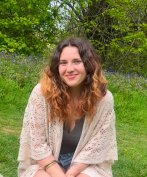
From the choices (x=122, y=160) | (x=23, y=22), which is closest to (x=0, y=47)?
(x=23, y=22)

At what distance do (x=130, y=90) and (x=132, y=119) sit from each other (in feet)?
6.79

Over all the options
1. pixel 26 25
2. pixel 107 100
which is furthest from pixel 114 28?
pixel 107 100

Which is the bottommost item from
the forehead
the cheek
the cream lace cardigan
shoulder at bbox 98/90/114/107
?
the cream lace cardigan

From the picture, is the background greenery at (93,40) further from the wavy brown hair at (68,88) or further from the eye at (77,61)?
the eye at (77,61)

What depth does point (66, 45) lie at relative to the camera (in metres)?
3.65

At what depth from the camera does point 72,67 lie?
11.9 ft

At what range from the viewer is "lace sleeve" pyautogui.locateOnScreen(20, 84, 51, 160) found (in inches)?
144

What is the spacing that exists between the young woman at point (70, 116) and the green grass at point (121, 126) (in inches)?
55.4

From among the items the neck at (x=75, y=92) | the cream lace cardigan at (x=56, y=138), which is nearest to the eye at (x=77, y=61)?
the neck at (x=75, y=92)

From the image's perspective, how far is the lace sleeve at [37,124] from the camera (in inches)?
144


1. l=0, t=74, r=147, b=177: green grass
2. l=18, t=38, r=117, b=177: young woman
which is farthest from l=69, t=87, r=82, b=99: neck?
l=0, t=74, r=147, b=177: green grass

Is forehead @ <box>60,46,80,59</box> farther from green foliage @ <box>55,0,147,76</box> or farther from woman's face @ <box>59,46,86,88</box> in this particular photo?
green foliage @ <box>55,0,147,76</box>

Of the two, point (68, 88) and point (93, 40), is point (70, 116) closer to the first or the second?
point (68, 88)

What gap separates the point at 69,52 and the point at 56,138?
0.63 meters
